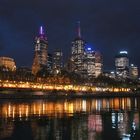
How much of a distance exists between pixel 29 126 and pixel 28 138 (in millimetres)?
8182

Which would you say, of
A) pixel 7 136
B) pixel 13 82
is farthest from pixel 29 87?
pixel 7 136

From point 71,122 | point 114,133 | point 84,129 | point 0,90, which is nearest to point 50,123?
point 71,122

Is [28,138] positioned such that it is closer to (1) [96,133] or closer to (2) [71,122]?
(1) [96,133]

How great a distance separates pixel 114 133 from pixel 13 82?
5718 inches

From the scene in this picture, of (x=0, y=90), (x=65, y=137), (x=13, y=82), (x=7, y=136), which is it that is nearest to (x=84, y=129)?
(x=65, y=137)

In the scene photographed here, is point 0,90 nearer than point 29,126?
No

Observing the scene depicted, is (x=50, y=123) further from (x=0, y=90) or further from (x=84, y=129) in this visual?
(x=0, y=90)

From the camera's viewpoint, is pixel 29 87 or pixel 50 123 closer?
pixel 50 123

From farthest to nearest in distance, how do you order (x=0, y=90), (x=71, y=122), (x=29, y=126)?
(x=0, y=90) → (x=71, y=122) → (x=29, y=126)

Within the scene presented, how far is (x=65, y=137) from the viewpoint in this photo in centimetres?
3947

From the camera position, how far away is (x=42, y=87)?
650 ft

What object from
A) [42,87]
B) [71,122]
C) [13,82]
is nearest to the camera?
[71,122]

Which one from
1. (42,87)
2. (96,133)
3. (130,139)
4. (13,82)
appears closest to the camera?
(130,139)

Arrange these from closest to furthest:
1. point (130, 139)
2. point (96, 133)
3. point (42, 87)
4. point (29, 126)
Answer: point (130, 139), point (96, 133), point (29, 126), point (42, 87)
